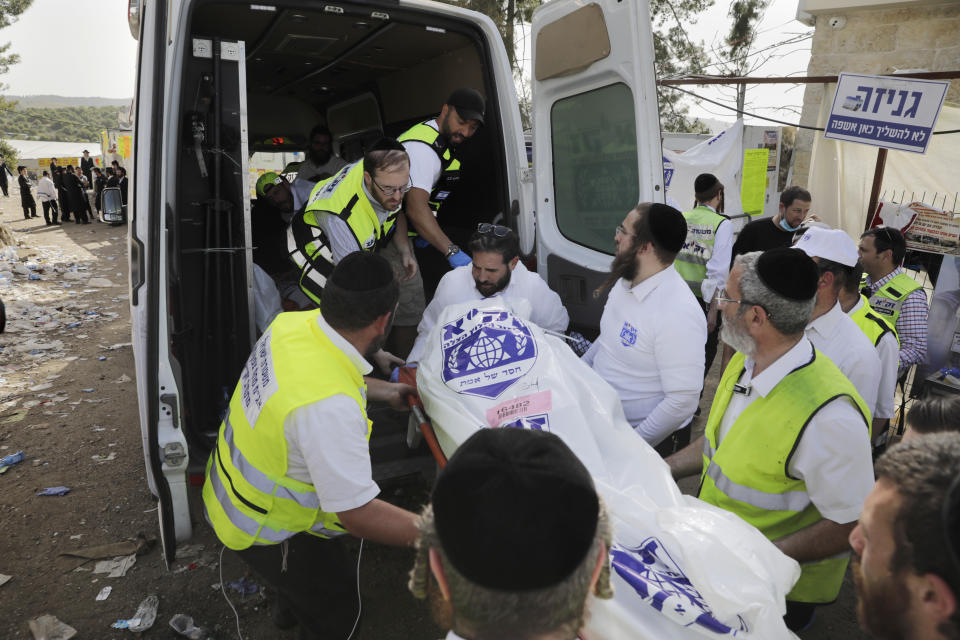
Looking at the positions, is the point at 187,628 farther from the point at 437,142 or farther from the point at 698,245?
the point at 698,245

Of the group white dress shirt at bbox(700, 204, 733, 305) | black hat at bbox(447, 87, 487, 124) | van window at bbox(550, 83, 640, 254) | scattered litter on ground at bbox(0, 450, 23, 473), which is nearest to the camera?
van window at bbox(550, 83, 640, 254)

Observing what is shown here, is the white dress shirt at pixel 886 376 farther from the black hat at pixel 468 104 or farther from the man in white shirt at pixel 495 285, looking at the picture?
the black hat at pixel 468 104

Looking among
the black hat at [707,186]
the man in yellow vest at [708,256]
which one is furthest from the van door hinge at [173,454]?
the black hat at [707,186]

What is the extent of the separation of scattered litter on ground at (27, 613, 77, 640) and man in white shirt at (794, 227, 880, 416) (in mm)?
3250

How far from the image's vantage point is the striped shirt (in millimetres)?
3748

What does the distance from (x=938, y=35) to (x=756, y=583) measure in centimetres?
1163

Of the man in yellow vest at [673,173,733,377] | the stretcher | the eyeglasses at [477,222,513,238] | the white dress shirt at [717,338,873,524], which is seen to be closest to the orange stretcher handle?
A: the stretcher

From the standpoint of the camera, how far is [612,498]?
1644 millimetres

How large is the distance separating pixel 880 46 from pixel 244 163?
11.4 metres

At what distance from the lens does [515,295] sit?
3205 millimetres

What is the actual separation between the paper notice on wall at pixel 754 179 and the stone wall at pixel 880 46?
A: 2010mm

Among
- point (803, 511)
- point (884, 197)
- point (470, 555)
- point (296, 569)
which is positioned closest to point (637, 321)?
point (803, 511)

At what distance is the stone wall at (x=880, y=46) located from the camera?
938 centimetres

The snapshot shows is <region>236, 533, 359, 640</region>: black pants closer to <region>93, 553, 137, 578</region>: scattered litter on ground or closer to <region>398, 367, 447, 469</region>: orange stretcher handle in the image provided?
<region>398, 367, 447, 469</region>: orange stretcher handle
